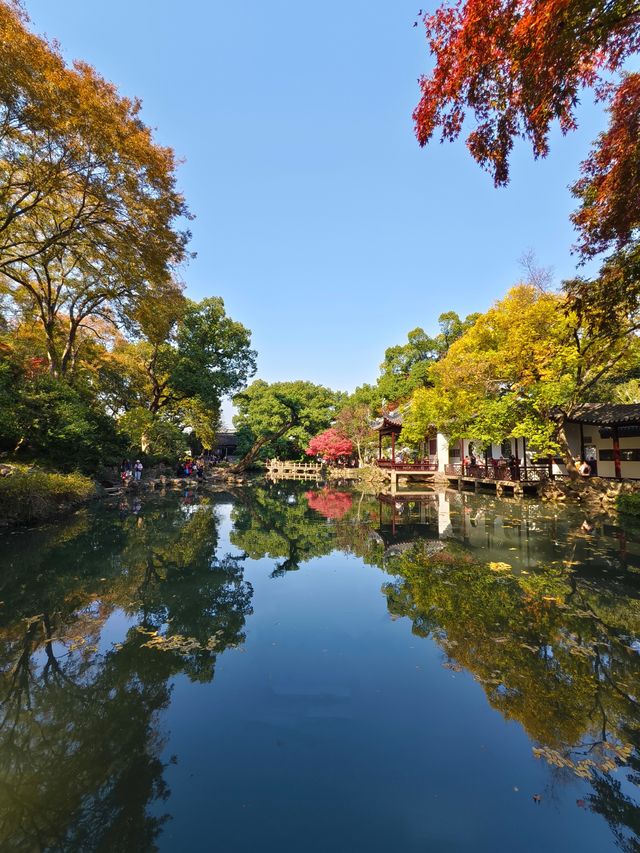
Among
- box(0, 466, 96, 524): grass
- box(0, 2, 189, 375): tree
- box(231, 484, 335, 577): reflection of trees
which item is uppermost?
box(0, 2, 189, 375): tree

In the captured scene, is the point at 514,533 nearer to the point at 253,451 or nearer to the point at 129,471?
Result: the point at 129,471

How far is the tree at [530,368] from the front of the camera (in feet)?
48.6

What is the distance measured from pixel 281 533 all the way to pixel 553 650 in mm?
7553

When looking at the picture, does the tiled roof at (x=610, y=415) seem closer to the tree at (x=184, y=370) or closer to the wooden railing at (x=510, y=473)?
the wooden railing at (x=510, y=473)

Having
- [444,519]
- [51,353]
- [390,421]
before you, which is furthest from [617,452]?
[51,353]

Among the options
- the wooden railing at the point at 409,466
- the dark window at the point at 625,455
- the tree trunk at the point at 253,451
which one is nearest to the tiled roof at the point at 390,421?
the wooden railing at the point at 409,466

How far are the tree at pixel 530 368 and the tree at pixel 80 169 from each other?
1298cm

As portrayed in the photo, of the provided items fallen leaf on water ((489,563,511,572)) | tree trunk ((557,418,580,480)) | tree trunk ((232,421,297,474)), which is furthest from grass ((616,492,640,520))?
tree trunk ((232,421,297,474))

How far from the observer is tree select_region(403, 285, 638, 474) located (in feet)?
48.6

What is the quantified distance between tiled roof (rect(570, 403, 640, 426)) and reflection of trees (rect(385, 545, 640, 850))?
1289 cm

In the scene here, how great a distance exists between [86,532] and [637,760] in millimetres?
10840

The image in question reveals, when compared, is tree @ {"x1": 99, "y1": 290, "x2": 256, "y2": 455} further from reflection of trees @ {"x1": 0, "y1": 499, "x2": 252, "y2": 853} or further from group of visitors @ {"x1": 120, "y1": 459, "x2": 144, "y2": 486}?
reflection of trees @ {"x1": 0, "y1": 499, "x2": 252, "y2": 853}

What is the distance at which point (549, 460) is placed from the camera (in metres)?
19.3

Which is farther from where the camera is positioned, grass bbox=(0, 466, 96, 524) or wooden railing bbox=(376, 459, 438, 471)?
wooden railing bbox=(376, 459, 438, 471)
